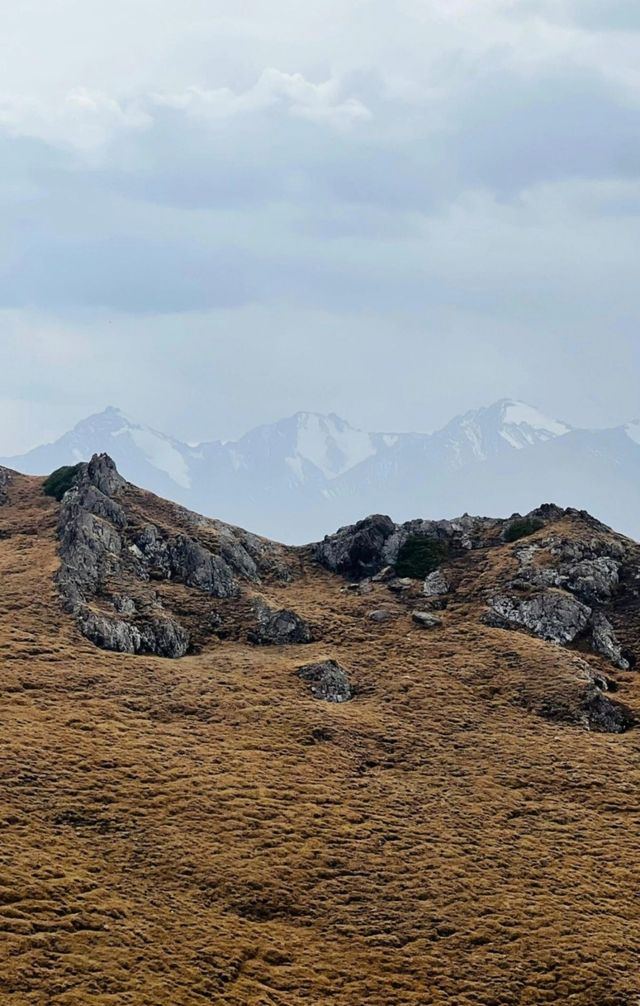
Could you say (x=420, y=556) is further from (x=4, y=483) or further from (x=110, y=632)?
(x=4, y=483)

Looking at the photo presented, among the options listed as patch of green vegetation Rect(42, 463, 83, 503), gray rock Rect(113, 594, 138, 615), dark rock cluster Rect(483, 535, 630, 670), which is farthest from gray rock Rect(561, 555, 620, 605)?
patch of green vegetation Rect(42, 463, 83, 503)

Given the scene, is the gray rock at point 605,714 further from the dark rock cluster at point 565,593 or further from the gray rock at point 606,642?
the dark rock cluster at point 565,593

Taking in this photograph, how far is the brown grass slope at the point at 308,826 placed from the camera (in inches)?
1171

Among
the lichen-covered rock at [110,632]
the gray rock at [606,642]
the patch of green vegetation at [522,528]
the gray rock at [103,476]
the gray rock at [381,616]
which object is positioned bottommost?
the lichen-covered rock at [110,632]

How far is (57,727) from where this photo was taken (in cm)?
4497

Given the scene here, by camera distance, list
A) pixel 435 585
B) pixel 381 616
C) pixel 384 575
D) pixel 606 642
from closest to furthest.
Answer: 1. pixel 606 642
2. pixel 381 616
3. pixel 435 585
4. pixel 384 575

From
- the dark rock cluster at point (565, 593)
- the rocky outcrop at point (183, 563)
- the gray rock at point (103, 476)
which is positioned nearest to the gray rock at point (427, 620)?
the dark rock cluster at point (565, 593)

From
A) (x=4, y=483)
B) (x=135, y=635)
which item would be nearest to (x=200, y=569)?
(x=135, y=635)

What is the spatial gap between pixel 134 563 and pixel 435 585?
2394 cm

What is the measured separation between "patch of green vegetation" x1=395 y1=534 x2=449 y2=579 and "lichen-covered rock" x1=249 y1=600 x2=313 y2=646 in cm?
1304

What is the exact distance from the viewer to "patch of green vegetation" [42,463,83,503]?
271 feet

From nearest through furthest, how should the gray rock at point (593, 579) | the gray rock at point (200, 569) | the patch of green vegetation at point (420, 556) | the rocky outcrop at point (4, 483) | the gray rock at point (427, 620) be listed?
the gray rock at point (427, 620)
the gray rock at point (593, 579)
the gray rock at point (200, 569)
the patch of green vegetation at point (420, 556)
the rocky outcrop at point (4, 483)

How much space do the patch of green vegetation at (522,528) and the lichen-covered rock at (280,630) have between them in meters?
23.1

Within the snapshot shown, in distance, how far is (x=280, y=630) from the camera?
6312 cm
